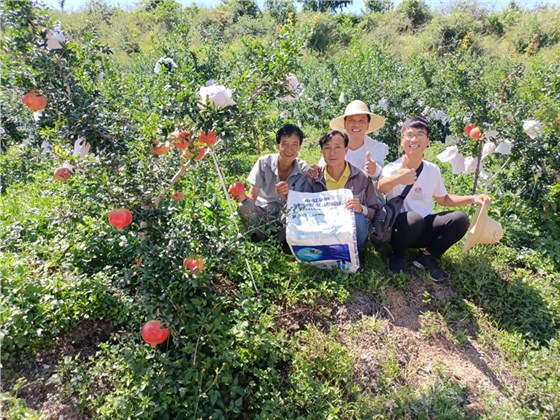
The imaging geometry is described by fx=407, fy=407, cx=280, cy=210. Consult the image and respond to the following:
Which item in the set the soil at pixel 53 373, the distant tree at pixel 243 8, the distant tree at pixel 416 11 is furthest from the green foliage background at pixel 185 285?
the distant tree at pixel 243 8

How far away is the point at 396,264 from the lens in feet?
9.95

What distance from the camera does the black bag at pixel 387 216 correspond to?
289 centimetres

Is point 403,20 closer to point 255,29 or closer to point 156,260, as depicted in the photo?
point 255,29

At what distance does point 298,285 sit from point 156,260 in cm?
110

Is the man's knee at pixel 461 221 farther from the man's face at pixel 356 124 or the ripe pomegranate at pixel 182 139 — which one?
the ripe pomegranate at pixel 182 139

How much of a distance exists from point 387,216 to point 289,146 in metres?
0.87

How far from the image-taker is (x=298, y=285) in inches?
110

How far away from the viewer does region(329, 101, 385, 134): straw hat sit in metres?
3.31

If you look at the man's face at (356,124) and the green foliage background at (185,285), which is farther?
the man's face at (356,124)

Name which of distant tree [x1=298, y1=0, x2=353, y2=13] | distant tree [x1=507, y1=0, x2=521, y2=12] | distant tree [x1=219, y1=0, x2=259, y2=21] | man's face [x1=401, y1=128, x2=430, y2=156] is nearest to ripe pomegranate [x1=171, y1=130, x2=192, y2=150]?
man's face [x1=401, y1=128, x2=430, y2=156]

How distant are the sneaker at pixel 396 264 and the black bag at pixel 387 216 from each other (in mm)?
182

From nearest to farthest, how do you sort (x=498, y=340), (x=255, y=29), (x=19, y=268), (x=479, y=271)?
(x=19, y=268), (x=498, y=340), (x=479, y=271), (x=255, y=29)

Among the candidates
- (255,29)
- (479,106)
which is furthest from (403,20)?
(479,106)

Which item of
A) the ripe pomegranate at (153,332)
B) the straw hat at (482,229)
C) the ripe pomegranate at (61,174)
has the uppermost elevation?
the ripe pomegranate at (61,174)
